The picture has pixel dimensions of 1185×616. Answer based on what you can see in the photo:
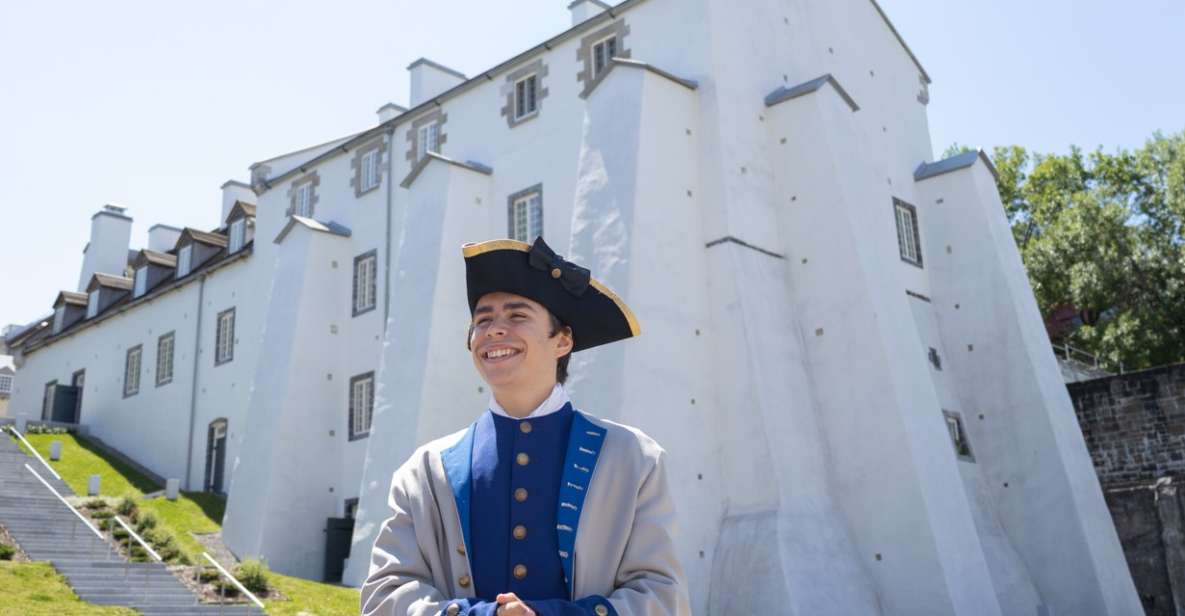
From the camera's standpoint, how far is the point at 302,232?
1052 inches

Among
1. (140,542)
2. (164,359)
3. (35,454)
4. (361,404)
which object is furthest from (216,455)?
(140,542)

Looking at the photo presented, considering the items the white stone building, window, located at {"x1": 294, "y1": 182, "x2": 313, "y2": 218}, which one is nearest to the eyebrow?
the white stone building

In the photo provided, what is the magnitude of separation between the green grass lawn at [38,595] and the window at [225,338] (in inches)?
547

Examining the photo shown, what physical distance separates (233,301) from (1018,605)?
21696mm

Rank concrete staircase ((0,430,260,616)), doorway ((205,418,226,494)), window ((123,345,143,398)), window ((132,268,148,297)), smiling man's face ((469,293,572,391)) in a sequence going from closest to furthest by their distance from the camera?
smiling man's face ((469,293,572,391)) → concrete staircase ((0,430,260,616)) → doorway ((205,418,226,494)) → window ((123,345,143,398)) → window ((132,268,148,297))

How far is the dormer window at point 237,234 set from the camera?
3262cm

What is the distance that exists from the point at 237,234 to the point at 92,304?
1005cm

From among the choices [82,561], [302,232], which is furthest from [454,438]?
[302,232]

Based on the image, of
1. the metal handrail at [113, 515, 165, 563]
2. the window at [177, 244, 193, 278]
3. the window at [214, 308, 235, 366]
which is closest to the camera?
the metal handrail at [113, 515, 165, 563]

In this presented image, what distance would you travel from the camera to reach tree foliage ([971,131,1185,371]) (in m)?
32.3

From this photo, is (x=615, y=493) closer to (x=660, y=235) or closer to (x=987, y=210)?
(x=660, y=235)

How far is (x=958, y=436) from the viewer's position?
21172 millimetres

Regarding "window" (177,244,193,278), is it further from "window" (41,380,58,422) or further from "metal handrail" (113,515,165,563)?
"metal handrail" (113,515,165,563)

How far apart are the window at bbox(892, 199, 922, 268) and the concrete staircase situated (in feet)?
45.6
